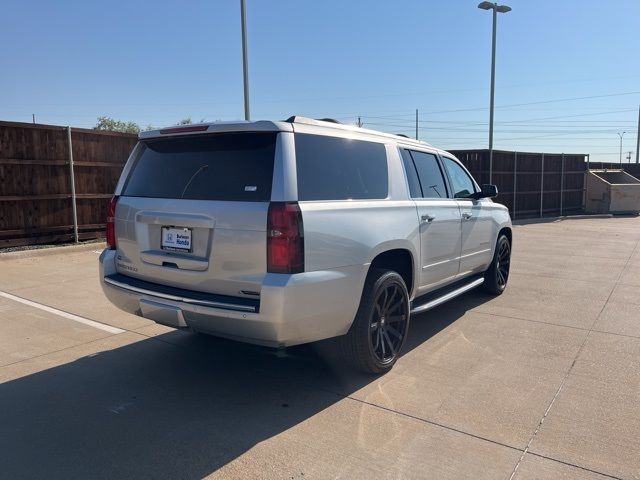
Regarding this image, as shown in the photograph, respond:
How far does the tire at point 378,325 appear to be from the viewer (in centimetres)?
396

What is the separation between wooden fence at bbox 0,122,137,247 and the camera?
9984 mm

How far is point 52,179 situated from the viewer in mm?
10633

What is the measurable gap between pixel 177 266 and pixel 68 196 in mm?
8369

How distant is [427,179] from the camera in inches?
206

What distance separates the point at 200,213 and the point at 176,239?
0.32 meters

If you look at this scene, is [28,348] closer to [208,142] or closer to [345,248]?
[208,142]

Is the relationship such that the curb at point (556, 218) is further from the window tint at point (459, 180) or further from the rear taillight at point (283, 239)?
the rear taillight at point (283, 239)

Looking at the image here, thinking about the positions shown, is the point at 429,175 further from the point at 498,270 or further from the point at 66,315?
the point at 66,315

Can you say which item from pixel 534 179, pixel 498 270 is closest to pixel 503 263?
pixel 498 270

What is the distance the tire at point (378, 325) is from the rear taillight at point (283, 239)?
0.88 m

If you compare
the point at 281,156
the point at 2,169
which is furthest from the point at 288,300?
the point at 2,169

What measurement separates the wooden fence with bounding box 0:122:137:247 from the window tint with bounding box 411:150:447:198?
27.2ft

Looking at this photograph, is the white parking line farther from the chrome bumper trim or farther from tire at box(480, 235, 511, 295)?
tire at box(480, 235, 511, 295)

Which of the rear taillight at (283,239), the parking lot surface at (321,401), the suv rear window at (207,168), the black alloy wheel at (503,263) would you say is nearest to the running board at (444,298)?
the parking lot surface at (321,401)
